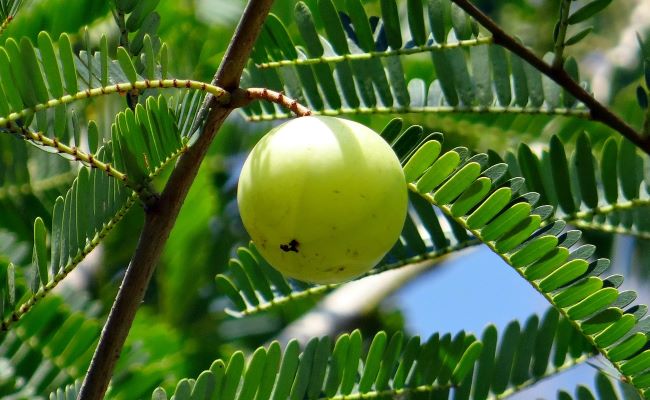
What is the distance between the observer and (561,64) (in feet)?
4.31

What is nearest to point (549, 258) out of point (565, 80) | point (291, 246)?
point (565, 80)

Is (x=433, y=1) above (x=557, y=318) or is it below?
above

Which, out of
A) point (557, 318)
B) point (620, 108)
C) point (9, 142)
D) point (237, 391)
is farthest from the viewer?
point (620, 108)

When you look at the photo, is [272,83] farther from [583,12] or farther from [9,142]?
[9,142]

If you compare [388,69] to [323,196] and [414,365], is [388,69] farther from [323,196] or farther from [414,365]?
[323,196]

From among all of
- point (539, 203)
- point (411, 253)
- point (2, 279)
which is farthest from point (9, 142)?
point (539, 203)

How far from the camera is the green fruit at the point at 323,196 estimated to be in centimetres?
102

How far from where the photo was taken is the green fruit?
40.3 inches

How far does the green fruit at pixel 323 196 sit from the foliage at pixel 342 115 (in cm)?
9

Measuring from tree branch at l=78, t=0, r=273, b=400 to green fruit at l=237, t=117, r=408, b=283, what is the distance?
69 mm

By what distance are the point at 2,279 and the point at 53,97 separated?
397mm

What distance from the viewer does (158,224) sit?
1.10 meters

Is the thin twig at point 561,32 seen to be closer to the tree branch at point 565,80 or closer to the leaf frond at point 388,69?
the tree branch at point 565,80

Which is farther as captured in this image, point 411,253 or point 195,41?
point 195,41
